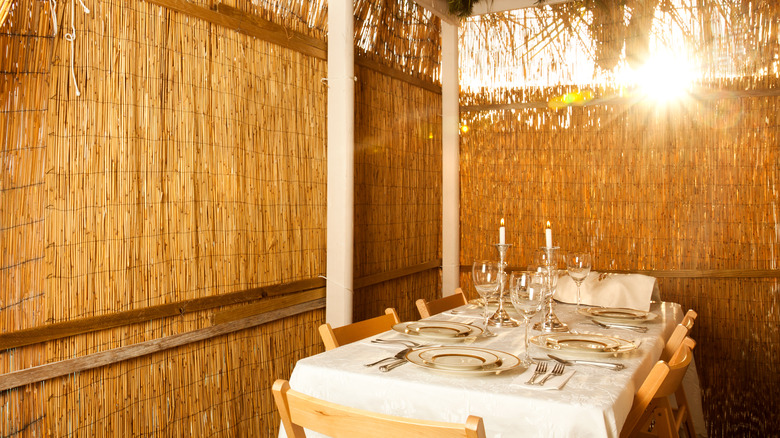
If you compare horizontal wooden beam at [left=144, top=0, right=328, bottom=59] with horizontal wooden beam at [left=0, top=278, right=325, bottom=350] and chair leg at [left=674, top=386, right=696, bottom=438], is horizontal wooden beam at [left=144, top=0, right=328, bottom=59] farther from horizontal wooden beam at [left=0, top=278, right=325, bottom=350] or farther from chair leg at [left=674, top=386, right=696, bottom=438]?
chair leg at [left=674, top=386, right=696, bottom=438]

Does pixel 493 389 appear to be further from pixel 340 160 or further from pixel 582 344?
pixel 340 160

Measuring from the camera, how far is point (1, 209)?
1.63 m

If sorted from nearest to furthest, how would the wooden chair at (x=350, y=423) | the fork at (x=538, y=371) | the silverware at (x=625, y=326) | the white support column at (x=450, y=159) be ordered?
the wooden chair at (x=350, y=423) < the fork at (x=538, y=371) < the silverware at (x=625, y=326) < the white support column at (x=450, y=159)

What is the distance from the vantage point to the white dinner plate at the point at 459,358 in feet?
4.65

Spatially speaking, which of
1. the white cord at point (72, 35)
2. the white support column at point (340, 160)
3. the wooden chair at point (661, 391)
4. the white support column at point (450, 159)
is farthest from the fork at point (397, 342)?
the white support column at point (450, 159)

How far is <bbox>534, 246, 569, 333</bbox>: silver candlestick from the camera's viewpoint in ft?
5.65

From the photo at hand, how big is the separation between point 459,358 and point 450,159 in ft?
7.44

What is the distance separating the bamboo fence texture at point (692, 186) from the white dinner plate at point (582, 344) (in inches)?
69.5

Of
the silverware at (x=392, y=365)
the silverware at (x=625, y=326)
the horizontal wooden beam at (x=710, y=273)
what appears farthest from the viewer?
the horizontal wooden beam at (x=710, y=273)

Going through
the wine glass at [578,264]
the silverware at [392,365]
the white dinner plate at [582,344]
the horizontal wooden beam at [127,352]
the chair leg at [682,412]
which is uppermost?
the wine glass at [578,264]

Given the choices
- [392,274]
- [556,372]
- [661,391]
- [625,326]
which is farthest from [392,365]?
[392,274]

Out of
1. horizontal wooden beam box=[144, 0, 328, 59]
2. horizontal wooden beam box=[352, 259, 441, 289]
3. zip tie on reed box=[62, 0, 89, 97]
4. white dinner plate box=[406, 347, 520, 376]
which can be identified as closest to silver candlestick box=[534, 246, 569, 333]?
white dinner plate box=[406, 347, 520, 376]

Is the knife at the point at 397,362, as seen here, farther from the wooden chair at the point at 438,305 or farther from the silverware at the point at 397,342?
the wooden chair at the point at 438,305

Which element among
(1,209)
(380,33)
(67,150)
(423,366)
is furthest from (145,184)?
(380,33)
